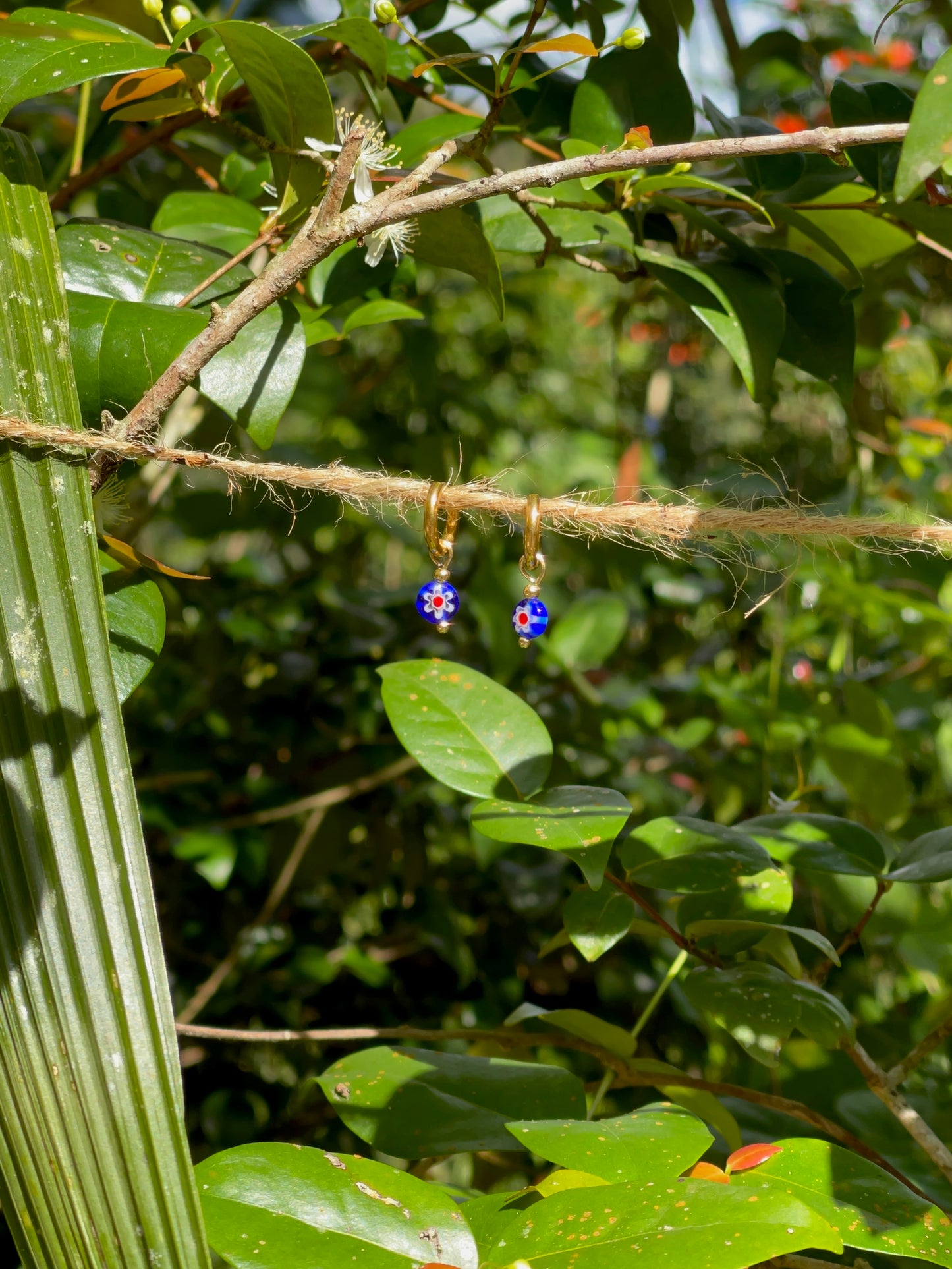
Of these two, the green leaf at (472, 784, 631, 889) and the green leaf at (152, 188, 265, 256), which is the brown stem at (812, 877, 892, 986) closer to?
the green leaf at (472, 784, 631, 889)

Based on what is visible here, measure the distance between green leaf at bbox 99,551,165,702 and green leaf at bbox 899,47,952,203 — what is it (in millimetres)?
295

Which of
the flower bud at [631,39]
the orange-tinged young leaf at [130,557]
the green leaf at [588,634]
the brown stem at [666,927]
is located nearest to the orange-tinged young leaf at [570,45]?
the flower bud at [631,39]

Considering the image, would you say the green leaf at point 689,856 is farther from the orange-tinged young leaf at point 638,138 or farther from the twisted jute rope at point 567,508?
the orange-tinged young leaf at point 638,138

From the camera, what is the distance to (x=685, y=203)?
0.51 metres

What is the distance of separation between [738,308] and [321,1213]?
420 mm

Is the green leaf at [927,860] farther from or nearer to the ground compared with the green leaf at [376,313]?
nearer to the ground

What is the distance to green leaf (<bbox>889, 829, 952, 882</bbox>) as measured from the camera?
1.51 feet

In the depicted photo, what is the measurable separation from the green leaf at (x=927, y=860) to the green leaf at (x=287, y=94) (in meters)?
0.40

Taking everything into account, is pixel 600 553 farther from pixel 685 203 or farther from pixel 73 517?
pixel 73 517

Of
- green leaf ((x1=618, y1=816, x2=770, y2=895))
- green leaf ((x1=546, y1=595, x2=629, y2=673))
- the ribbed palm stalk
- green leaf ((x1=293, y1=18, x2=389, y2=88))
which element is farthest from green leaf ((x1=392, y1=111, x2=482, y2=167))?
green leaf ((x1=546, y1=595, x2=629, y2=673))

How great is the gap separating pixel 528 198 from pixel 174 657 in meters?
0.72

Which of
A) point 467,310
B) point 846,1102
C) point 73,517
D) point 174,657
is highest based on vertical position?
point 73,517

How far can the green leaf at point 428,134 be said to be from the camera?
533mm

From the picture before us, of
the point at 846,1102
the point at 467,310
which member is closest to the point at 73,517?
the point at 846,1102
